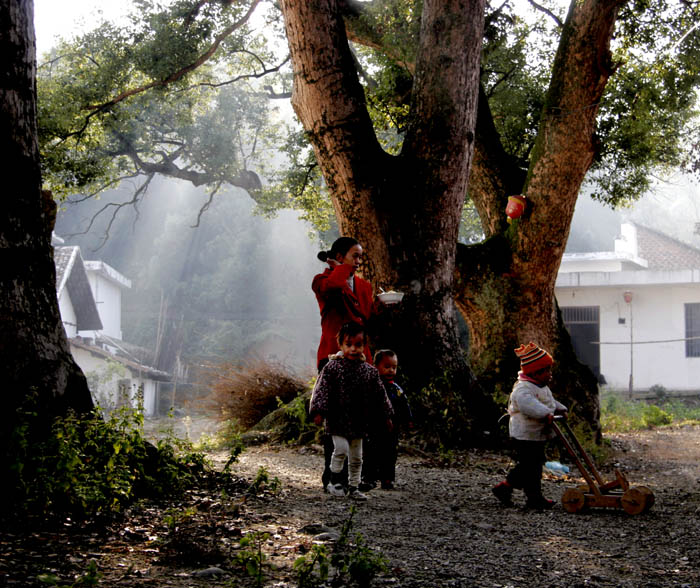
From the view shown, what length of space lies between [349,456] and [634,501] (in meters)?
1.96

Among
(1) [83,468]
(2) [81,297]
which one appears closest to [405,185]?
(1) [83,468]

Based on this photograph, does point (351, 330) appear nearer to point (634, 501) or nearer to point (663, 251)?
point (634, 501)

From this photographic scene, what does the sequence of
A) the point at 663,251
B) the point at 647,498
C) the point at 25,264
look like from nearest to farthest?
1. the point at 25,264
2. the point at 647,498
3. the point at 663,251

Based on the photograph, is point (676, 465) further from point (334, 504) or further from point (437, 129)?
point (334, 504)

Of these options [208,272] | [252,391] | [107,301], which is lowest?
[252,391]

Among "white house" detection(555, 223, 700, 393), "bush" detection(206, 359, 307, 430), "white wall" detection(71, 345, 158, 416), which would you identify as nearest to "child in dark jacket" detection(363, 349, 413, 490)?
"bush" detection(206, 359, 307, 430)

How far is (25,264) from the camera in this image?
4.65 meters

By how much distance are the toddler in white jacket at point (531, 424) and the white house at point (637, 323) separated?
18620 mm

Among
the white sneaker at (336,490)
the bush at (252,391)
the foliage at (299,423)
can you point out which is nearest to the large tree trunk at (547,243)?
the foliage at (299,423)

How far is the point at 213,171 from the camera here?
2341 centimetres

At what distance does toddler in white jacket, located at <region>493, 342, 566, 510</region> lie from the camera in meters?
5.61

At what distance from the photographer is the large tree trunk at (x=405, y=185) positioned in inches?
337

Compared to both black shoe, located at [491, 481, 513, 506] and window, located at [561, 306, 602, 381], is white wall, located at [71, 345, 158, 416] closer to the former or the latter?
window, located at [561, 306, 602, 381]

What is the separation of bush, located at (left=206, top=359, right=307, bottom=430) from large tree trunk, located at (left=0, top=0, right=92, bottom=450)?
695 cm
